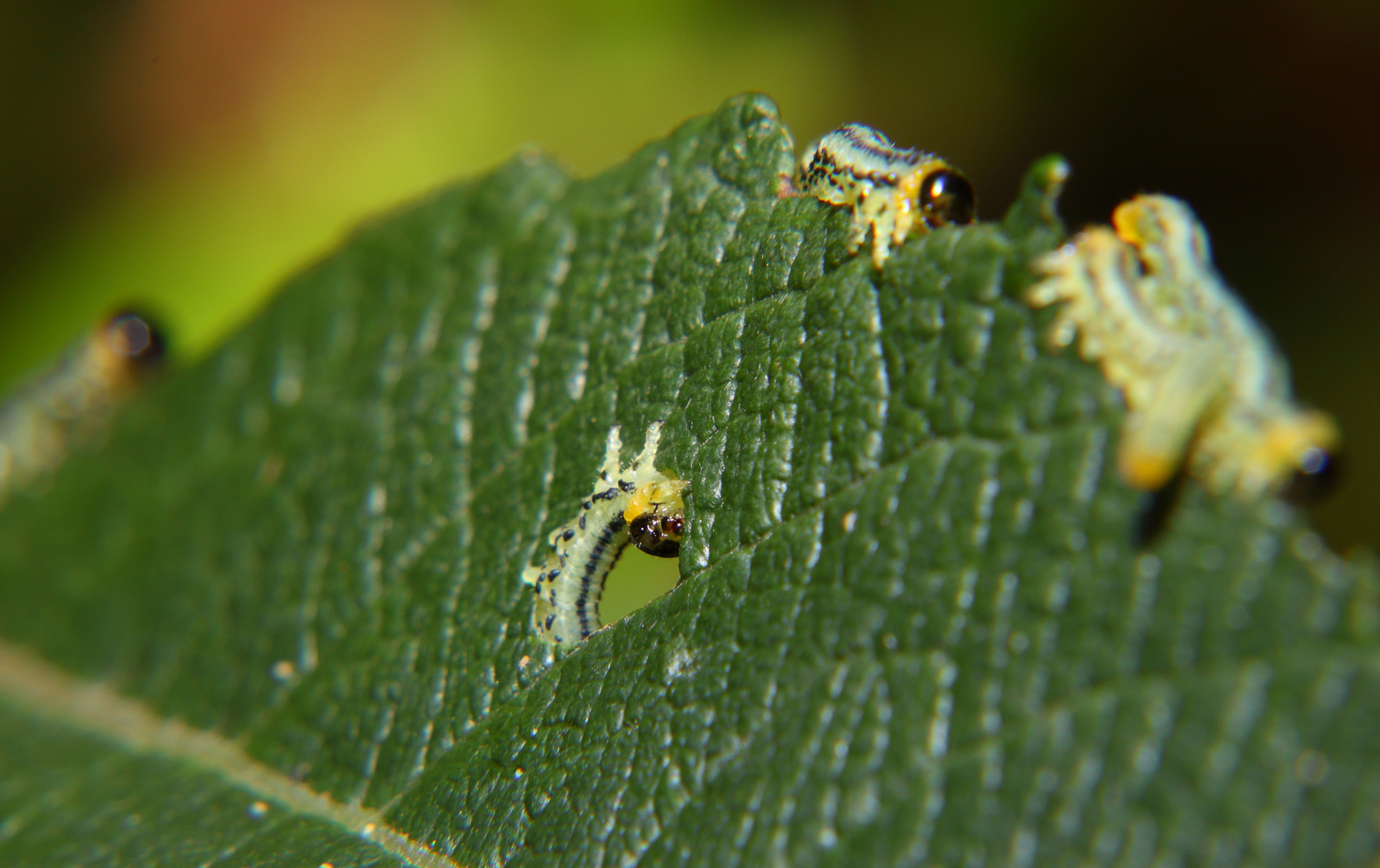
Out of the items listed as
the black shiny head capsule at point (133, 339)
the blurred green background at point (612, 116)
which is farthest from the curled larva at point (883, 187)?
the black shiny head capsule at point (133, 339)

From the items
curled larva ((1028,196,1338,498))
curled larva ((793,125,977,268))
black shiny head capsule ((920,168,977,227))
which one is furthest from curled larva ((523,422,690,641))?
curled larva ((1028,196,1338,498))

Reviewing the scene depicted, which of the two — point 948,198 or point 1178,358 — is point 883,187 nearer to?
point 948,198

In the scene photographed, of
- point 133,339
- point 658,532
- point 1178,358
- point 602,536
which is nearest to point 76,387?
point 133,339

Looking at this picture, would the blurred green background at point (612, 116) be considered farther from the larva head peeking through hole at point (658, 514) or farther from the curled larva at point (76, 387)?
the larva head peeking through hole at point (658, 514)

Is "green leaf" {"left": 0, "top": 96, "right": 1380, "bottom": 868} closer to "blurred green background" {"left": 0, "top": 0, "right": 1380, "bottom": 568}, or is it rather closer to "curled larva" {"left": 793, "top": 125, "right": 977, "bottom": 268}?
"curled larva" {"left": 793, "top": 125, "right": 977, "bottom": 268}

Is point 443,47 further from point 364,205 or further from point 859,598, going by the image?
point 859,598
